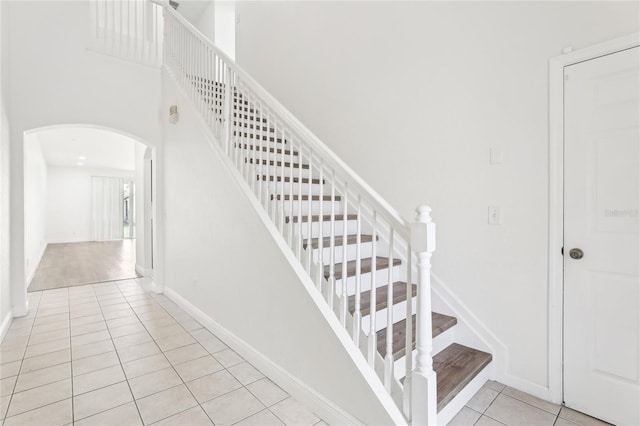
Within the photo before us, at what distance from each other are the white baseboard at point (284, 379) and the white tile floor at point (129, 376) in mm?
45

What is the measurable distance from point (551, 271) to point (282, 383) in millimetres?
1842

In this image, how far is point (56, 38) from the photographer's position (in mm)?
3537

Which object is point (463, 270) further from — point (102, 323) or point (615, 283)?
point (102, 323)

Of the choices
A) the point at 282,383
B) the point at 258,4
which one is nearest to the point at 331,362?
the point at 282,383

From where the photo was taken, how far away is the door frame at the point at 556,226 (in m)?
1.92

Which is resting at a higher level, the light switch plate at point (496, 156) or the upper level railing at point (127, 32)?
the upper level railing at point (127, 32)

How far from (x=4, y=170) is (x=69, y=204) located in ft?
29.9

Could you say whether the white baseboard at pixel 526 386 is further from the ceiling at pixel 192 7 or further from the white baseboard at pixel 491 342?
the ceiling at pixel 192 7

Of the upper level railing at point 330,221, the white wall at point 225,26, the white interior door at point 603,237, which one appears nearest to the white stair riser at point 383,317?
the upper level railing at point 330,221

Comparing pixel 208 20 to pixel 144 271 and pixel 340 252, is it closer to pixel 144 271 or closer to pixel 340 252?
pixel 144 271

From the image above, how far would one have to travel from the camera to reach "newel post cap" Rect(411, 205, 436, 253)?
1.38 meters

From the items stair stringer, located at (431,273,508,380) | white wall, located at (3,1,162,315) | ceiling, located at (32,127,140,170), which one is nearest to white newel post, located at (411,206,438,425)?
stair stringer, located at (431,273,508,380)

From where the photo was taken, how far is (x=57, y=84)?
354 cm

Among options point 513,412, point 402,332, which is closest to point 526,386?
point 513,412
